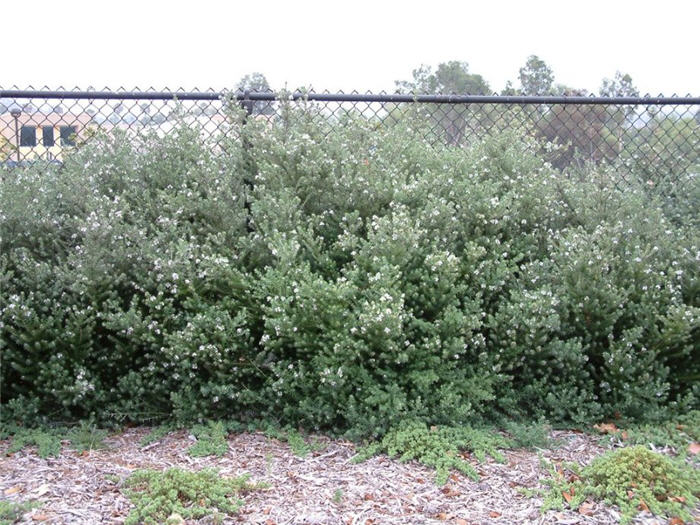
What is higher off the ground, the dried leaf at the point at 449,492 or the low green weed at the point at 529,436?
the low green weed at the point at 529,436

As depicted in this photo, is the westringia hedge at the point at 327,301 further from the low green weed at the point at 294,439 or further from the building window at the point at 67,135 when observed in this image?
the building window at the point at 67,135

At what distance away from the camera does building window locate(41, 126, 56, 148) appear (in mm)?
5605

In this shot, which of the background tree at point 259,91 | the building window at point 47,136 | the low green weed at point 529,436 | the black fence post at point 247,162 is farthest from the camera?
the building window at point 47,136

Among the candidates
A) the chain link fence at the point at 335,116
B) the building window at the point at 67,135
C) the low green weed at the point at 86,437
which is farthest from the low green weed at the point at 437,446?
the building window at the point at 67,135

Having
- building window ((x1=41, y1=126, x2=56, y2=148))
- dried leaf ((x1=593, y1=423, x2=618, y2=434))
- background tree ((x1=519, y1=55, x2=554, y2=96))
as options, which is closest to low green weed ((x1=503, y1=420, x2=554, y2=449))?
dried leaf ((x1=593, y1=423, x2=618, y2=434))

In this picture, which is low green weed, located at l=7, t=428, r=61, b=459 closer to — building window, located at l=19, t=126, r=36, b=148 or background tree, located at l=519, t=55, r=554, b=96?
building window, located at l=19, t=126, r=36, b=148

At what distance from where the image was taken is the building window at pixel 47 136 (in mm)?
5605

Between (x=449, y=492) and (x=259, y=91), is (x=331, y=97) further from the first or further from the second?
(x=449, y=492)

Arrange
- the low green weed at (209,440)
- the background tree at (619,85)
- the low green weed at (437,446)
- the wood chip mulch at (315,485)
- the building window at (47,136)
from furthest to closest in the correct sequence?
1. the background tree at (619,85)
2. the building window at (47,136)
3. the low green weed at (209,440)
4. the low green weed at (437,446)
5. the wood chip mulch at (315,485)

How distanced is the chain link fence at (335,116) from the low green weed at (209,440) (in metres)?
2.05

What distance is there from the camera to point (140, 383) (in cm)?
367

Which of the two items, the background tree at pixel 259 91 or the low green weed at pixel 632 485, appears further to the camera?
the background tree at pixel 259 91

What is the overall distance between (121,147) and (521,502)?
10.5ft

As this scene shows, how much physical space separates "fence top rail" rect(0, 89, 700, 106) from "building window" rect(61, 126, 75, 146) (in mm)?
297
